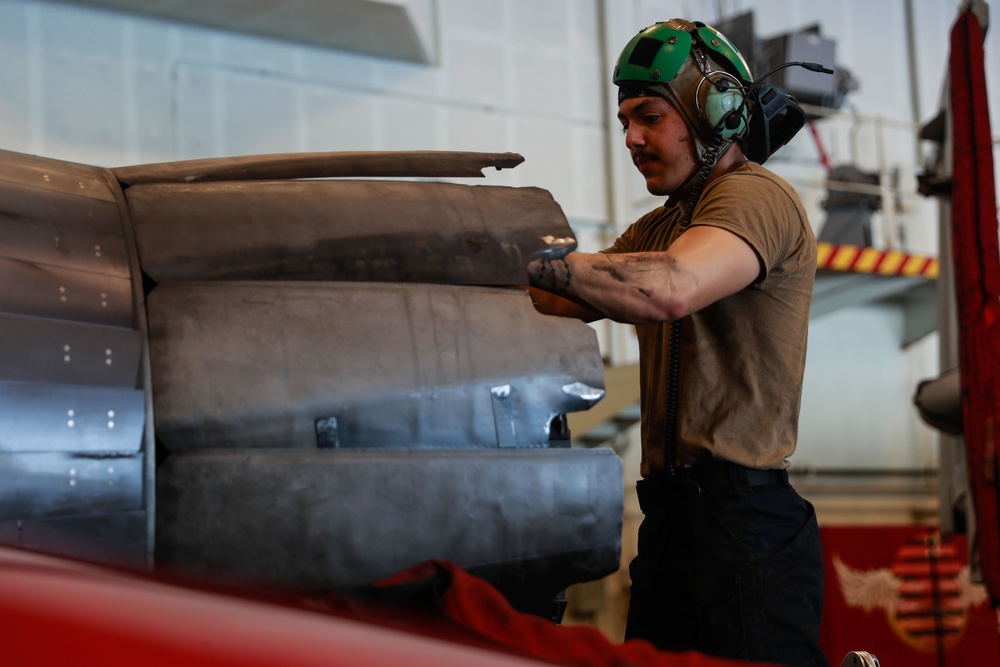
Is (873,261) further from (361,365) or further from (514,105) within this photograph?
(361,365)

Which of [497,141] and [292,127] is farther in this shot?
[497,141]

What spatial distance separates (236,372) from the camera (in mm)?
2006

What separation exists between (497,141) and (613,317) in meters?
6.87

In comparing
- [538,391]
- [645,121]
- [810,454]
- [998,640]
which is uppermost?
[645,121]

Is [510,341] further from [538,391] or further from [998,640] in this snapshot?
[998,640]

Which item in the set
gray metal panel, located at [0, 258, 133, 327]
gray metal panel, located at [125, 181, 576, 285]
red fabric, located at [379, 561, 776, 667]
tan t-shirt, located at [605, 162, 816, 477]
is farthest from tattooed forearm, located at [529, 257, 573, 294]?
gray metal panel, located at [0, 258, 133, 327]

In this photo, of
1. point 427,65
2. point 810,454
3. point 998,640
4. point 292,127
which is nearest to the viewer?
point 998,640

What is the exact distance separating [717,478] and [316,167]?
1151mm

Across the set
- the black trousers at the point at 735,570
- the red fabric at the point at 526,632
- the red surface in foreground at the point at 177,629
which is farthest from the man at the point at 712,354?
the red surface in foreground at the point at 177,629

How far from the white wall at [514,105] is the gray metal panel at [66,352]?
222 inches

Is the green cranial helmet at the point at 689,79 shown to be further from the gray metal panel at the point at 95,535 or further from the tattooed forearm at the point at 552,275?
the gray metal panel at the point at 95,535

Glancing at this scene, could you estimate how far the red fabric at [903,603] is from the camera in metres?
6.93

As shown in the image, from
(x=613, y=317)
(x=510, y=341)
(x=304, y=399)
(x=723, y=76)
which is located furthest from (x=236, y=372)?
(x=723, y=76)

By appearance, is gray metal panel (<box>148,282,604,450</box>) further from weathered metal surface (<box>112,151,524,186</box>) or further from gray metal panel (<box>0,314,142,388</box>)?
weathered metal surface (<box>112,151,524,186</box>)
